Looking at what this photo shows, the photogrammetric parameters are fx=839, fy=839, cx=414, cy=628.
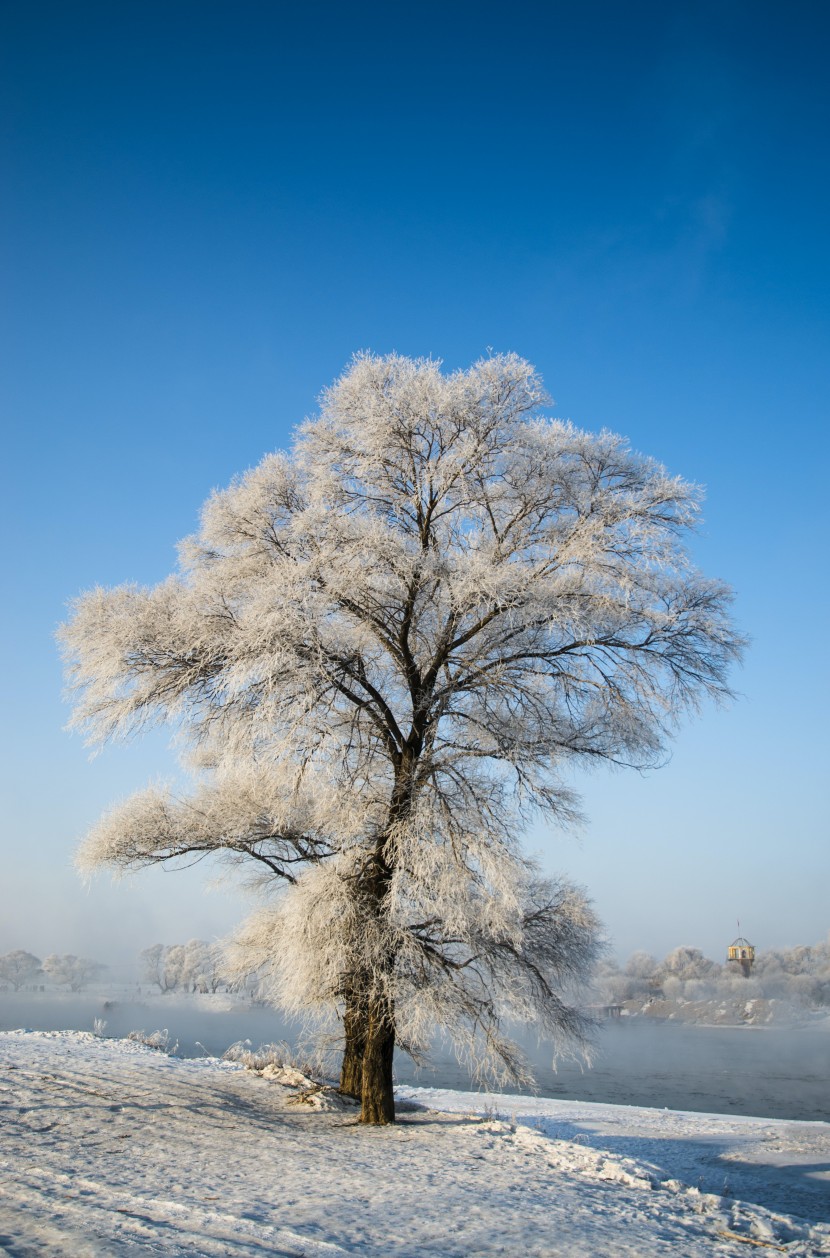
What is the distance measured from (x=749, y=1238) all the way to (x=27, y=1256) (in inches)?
200

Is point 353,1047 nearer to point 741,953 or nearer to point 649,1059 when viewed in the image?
point 649,1059

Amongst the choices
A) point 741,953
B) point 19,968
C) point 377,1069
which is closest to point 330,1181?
point 377,1069

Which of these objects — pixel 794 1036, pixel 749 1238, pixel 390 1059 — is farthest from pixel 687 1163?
pixel 794 1036

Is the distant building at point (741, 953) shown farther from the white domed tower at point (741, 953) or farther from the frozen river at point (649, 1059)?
the frozen river at point (649, 1059)

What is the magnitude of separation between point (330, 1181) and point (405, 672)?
6038 mm

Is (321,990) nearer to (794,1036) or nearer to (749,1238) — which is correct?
(749,1238)

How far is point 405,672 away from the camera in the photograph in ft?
37.5

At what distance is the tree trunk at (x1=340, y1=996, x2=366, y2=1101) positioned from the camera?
10.8 metres

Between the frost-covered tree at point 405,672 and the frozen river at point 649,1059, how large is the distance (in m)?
1.99

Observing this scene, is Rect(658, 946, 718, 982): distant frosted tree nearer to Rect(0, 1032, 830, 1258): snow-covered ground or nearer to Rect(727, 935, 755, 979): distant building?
Rect(727, 935, 755, 979): distant building

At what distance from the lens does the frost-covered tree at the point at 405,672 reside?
10.0 metres

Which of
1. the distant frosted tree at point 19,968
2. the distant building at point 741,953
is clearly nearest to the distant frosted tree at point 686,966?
the distant building at point 741,953

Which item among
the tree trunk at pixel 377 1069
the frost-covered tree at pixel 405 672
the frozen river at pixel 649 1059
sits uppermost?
the frost-covered tree at pixel 405 672

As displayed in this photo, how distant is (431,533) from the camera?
11.5 meters
